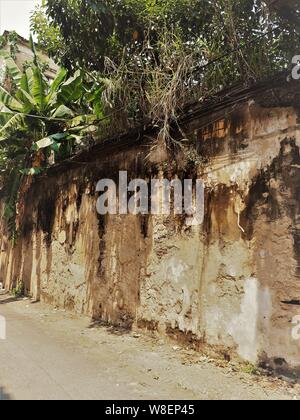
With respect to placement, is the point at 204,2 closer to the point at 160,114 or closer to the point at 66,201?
the point at 160,114

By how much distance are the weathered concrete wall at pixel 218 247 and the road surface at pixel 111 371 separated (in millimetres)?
301

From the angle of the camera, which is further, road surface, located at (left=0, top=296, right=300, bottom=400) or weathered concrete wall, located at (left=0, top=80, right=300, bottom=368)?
weathered concrete wall, located at (left=0, top=80, right=300, bottom=368)

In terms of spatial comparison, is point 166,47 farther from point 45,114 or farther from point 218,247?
point 45,114

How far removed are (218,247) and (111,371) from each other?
2.00 m

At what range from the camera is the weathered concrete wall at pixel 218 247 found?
4.27 m

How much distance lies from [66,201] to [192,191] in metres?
4.25

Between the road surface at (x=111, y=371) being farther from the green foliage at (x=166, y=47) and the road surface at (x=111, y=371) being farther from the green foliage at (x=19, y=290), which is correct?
the green foliage at (x=19, y=290)

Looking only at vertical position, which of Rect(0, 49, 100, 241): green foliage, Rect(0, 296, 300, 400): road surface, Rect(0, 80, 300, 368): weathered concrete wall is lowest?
Rect(0, 296, 300, 400): road surface

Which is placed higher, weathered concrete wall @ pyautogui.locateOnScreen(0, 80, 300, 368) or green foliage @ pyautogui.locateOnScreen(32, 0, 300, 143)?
green foliage @ pyautogui.locateOnScreen(32, 0, 300, 143)

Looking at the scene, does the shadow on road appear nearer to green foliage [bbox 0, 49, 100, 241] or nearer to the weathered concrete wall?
the weathered concrete wall

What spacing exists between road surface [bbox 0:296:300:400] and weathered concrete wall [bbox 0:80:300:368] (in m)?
0.30

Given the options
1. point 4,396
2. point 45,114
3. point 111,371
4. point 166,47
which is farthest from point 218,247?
point 45,114

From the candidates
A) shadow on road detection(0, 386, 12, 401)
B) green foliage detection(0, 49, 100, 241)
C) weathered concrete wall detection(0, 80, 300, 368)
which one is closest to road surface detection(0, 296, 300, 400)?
shadow on road detection(0, 386, 12, 401)

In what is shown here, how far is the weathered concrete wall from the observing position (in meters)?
4.27
